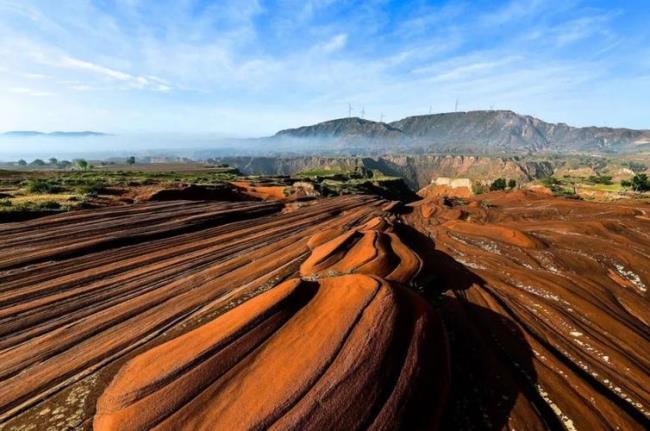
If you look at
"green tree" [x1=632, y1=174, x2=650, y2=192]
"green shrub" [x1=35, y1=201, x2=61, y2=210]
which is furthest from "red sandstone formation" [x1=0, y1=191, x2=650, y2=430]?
"green tree" [x1=632, y1=174, x2=650, y2=192]

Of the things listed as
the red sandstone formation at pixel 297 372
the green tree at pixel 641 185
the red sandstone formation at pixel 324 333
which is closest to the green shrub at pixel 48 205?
the red sandstone formation at pixel 324 333

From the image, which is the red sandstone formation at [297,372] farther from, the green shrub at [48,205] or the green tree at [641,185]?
the green tree at [641,185]

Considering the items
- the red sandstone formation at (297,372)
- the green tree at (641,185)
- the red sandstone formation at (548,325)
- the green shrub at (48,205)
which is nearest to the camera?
the red sandstone formation at (297,372)

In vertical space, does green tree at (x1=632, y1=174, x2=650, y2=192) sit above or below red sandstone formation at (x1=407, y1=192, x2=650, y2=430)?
below

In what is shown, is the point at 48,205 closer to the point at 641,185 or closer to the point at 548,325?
the point at 548,325

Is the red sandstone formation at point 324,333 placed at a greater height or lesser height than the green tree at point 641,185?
greater

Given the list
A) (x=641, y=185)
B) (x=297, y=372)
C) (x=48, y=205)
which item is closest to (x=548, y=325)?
(x=297, y=372)

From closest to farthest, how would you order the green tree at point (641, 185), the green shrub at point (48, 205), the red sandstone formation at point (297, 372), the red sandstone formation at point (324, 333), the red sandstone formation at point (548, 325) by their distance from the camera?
the red sandstone formation at point (297, 372) < the red sandstone formation at point (324, 333) < the red sandstone formation at point (548, 325) < the green shrub at point (48, 205) < the green tree at point (641, 185)

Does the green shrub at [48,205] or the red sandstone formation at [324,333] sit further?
the green shrub at [48,205]

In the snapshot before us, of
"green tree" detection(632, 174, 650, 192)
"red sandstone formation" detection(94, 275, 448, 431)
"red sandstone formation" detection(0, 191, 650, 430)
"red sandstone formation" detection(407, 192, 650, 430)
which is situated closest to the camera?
"red sandstone formation" detection(94, 275, 448, 431)

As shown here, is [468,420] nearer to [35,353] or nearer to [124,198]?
[35,353]

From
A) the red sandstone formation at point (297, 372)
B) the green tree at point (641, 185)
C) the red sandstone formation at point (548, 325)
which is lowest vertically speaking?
the green tree at point (641, 185)

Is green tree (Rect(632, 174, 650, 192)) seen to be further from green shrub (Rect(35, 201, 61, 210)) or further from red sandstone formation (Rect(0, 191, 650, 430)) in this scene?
green shrub (Rect(35, 201, 61, 210))

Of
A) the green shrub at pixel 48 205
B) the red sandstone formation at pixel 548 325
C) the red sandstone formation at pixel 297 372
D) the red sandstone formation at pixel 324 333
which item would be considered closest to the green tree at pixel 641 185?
the red sandstone formation at pixel 548 325
